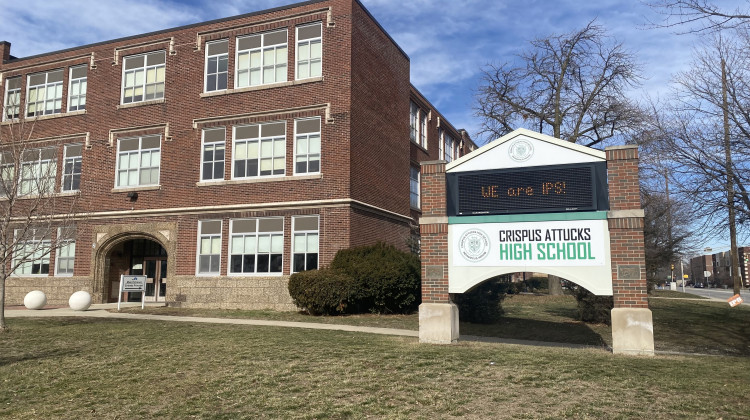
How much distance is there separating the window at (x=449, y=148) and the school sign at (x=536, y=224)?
78.7ft

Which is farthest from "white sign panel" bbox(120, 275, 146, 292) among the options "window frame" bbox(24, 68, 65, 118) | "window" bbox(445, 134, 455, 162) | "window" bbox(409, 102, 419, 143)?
"window" bbox(445, 134, 455, 162)

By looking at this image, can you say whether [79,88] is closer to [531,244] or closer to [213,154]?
[213,154]

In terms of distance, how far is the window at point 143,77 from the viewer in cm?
2308

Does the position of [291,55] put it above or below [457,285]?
above

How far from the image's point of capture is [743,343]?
14141 millimetres

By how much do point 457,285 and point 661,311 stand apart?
1499cm

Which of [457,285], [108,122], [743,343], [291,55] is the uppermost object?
[291,55]

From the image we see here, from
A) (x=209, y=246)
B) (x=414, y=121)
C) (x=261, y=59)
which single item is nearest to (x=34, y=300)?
(x=209, y=246)

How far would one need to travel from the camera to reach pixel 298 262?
19688 mm

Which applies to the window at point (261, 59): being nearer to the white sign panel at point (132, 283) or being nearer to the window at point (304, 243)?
the window at point (304, 243)

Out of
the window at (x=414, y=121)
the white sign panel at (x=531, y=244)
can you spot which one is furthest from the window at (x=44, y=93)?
the white sign panel at (x=531, y=244)

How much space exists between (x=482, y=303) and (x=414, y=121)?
14.5 m

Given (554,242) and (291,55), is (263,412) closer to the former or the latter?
(554,242)

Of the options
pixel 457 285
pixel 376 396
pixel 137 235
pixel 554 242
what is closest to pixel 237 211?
pixel 137 235
